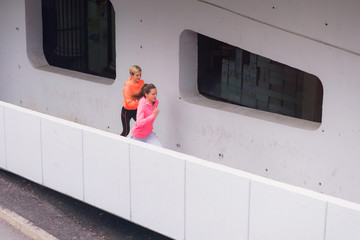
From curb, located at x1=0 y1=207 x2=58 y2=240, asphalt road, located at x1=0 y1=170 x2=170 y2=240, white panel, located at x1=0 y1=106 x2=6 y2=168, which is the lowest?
asphalt road, located at x1=0 y1=170 x2=170 y2=240

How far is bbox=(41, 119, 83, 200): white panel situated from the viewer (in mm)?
8273

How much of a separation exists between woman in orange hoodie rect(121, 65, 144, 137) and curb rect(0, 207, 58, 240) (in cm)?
253

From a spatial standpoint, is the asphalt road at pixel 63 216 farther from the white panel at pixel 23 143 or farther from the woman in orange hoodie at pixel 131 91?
the woman in orange hoodie at pixel 131 91

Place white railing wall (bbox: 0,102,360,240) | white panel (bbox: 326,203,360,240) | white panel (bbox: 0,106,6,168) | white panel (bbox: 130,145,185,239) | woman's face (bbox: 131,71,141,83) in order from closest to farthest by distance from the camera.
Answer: white panel (bbox: 326,203,360,240), white railing wall (bbox: 0,102,360,240), white panel (bbox: 130,145,185,239), white panel (bbox: 0,106,6,168), woman's face (bbox: 131,71,141,83)

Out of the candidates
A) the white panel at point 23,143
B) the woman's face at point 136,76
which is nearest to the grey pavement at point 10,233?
the white panel at point 23,143

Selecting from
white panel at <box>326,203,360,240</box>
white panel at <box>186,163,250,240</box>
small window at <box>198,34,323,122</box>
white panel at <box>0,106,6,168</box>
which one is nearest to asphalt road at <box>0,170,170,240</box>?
white panel at <box>0,106,6,168</box>

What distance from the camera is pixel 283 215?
6164 millimetres

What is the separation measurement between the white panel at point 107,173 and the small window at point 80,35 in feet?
24.3

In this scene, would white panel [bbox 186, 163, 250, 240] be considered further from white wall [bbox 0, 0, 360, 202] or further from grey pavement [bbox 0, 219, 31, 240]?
white wall [bbox 0, 0, 360, 202]

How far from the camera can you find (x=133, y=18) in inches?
451

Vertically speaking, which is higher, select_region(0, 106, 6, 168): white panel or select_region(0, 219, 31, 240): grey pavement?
select_region(0, 106, 6, 168): white panel

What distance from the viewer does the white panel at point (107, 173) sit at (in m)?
7.71

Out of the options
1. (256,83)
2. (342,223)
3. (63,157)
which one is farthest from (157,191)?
(256,83)

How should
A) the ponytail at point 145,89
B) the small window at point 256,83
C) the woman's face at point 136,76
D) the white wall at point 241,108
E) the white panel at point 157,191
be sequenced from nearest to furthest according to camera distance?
the white panel at point 157,191
the white wall at point 241,108
the ponytail at point 145,89
the woman's face at point 136,76
the small window at point 256,83
